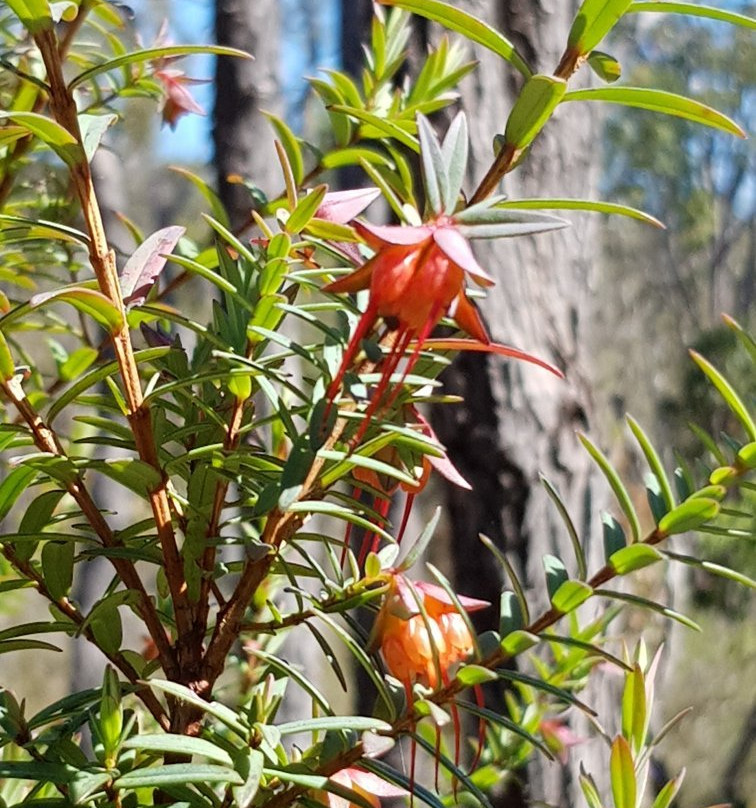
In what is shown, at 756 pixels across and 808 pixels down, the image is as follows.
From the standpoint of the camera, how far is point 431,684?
361 mm

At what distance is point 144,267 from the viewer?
363 millimetres

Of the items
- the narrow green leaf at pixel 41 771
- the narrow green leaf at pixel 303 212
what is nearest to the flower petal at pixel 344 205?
the narrow green leaf at pixel 303 212

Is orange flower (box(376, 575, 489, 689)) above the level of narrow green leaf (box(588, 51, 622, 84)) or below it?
below

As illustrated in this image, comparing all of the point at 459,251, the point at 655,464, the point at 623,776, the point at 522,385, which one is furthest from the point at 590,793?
the point at 522,385

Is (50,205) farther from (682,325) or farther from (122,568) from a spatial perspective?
(682,325)

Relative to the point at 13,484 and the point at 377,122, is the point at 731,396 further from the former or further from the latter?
the point at 13,484

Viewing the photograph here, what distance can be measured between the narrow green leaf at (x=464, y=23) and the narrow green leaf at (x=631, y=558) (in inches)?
6.8

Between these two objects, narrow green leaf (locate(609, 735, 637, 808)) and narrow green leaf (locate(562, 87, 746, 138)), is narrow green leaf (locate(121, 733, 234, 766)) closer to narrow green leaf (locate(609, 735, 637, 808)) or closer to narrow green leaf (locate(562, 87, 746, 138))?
narrow green leaf (locate(609, 735, 637, 808))

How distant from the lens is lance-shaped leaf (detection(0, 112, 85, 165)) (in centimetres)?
29

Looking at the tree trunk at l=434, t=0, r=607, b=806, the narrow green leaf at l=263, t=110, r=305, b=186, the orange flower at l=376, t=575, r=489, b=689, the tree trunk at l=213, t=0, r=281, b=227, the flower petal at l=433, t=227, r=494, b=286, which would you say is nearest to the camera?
the flower petal at l=433, t=227, r=494, b=286

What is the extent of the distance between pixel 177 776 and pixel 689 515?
0.21 m

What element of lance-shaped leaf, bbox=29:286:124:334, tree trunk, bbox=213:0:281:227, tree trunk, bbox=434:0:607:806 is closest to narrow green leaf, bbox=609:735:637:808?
lance-shaped leaf, bbox=29:286:124:334

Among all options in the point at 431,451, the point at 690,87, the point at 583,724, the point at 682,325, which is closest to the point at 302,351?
the point at 431,451

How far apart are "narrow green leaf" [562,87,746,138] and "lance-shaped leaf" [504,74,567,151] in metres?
0.02
